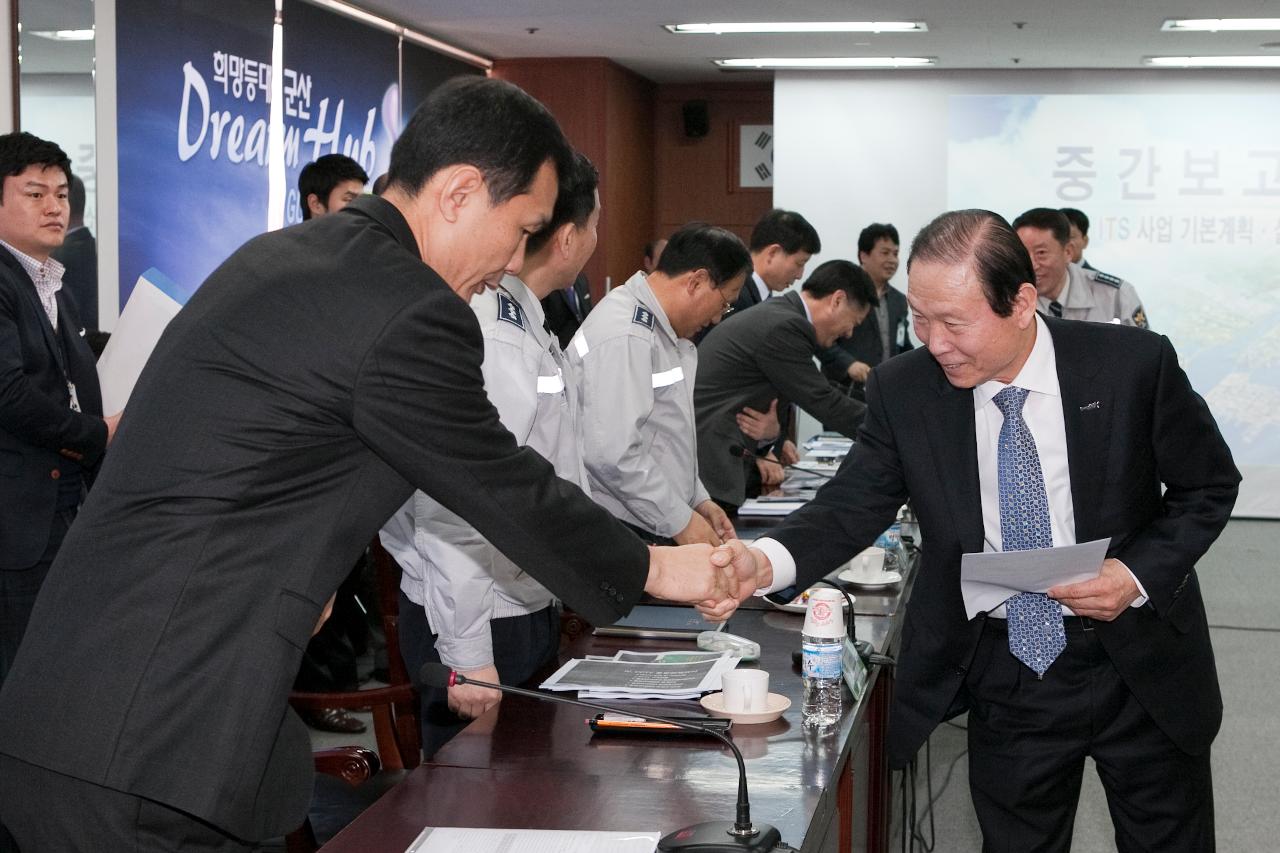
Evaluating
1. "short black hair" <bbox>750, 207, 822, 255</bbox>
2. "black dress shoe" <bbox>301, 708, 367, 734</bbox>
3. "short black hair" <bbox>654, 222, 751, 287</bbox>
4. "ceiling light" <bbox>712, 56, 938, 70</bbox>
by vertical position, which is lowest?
"black dress shoe" <bbox>301, 708, 367, 734</bbox>

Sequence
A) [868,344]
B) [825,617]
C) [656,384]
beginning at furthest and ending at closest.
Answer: [868,344] < [656,384] < [825,617]

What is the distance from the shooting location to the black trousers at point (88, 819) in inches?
50.1

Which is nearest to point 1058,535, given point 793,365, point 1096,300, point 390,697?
point 390,697

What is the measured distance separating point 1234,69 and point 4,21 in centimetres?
766

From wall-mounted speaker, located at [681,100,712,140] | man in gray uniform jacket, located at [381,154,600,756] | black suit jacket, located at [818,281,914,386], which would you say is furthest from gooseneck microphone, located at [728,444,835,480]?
wall-mounted speaker, located at [681,100,712,140]

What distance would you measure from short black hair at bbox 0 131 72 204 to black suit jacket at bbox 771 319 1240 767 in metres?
2.46

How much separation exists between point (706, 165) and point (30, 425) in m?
8.47

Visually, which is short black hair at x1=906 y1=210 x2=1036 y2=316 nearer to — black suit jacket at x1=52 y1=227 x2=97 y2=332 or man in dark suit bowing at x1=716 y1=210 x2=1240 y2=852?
man in dark suit bowing at x1=716 y1=210 x2=1240 y2=852

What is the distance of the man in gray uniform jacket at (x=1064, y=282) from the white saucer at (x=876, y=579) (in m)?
1.81

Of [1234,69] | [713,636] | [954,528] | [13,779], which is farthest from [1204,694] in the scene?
[1234,69]

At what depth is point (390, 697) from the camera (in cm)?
294

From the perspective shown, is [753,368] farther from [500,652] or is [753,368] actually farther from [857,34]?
[857,34]

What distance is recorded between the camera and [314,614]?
4.30 feet

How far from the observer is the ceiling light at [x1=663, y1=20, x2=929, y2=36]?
769 centimetres
